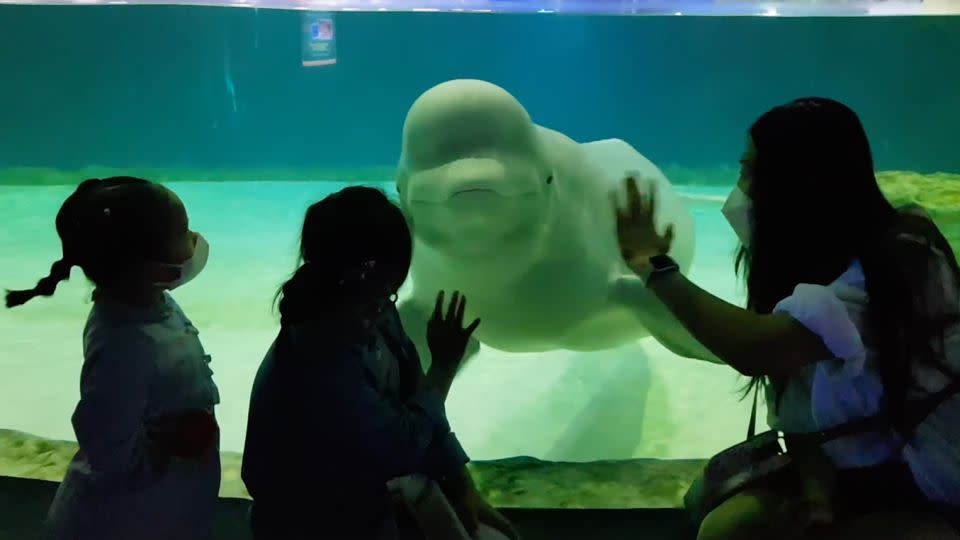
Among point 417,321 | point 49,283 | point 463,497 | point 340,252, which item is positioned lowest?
point 417,321

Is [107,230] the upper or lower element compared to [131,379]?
upper

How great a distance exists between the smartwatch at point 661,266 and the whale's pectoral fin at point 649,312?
80.4 inches

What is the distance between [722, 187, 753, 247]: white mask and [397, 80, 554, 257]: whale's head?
1.27 m

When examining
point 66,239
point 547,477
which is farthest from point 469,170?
point 66,239

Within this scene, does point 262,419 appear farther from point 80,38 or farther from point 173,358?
point 80,38

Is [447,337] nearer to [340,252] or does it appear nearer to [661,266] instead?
[340,252]

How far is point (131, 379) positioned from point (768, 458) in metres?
1.49

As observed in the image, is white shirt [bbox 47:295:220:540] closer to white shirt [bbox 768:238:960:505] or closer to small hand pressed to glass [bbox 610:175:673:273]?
small hand pressed to glass [bbox 610:175:673:273]

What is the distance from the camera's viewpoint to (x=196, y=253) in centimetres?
184

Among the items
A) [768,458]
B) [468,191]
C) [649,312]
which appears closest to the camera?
[768,458]

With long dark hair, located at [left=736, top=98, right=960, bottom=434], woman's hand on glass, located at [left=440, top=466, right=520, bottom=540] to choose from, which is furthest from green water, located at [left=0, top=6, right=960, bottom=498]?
long dark hair, located at [left=736, top=98, right=960, bottom=434]

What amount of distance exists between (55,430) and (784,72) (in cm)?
1236

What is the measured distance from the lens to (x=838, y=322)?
59.9 inches

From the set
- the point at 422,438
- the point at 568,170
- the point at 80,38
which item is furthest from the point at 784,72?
the point at 422,438
